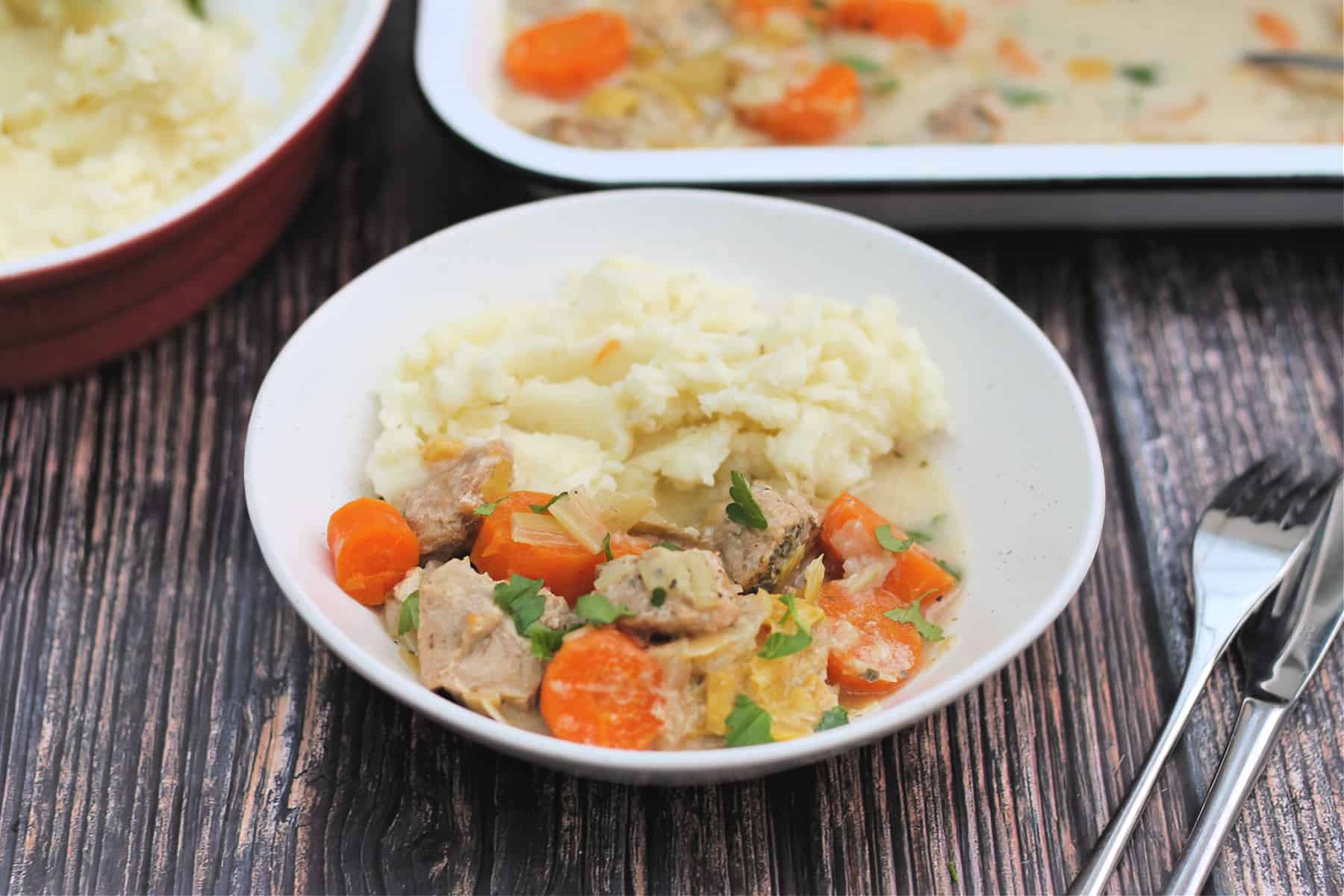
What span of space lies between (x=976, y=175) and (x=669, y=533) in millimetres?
1310

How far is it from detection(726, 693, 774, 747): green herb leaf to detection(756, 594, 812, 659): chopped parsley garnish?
0.32 ft

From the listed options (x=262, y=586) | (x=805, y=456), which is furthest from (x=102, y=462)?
(x=805, y=456)

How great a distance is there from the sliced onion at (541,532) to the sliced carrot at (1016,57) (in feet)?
8.27

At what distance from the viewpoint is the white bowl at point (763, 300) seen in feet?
6.52

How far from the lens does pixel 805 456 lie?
95.4 inches

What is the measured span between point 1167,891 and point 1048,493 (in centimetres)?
78

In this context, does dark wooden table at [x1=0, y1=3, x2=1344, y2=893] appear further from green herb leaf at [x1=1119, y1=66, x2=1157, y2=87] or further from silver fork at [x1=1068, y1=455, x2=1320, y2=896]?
green herb leaf at [x1=1119, y1=66, x2=1157, y2=87]

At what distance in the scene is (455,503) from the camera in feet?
7.46

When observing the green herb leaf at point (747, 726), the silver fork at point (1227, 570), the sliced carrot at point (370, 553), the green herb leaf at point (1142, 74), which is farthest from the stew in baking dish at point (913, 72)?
the green herb leaf at point (747, 726)

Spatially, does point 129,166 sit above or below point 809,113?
below

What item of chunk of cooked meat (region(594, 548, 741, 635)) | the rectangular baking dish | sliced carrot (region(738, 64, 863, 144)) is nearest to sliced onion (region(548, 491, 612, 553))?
chunk of cooked meat (region(594, 548, 741, 635))

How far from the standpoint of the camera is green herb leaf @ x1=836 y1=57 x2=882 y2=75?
151 inches

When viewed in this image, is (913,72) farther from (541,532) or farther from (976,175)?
(541,532)

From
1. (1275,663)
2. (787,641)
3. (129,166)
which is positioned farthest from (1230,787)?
(129,166)
